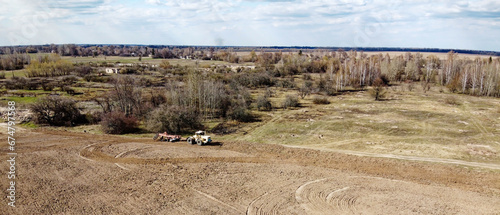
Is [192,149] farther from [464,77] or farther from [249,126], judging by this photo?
[464,77]

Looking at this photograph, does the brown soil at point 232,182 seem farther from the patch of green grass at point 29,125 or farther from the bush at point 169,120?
the patch of green grass at point 29,125

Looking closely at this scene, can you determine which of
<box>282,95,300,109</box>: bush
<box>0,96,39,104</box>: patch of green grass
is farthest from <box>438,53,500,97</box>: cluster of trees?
<box>0,96,39,104</box>: patch of green grass

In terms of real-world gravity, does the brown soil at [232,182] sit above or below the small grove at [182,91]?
below

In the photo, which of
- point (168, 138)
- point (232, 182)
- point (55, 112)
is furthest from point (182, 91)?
point (232, 182)

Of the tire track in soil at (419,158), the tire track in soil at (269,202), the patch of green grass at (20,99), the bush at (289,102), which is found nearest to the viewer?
the tire track in soil at (269,202)

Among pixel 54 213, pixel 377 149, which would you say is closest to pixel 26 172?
pixel 54 213

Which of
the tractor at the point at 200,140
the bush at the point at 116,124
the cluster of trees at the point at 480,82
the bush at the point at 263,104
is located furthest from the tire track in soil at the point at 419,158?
the cluster of trees at the point at 480,82
